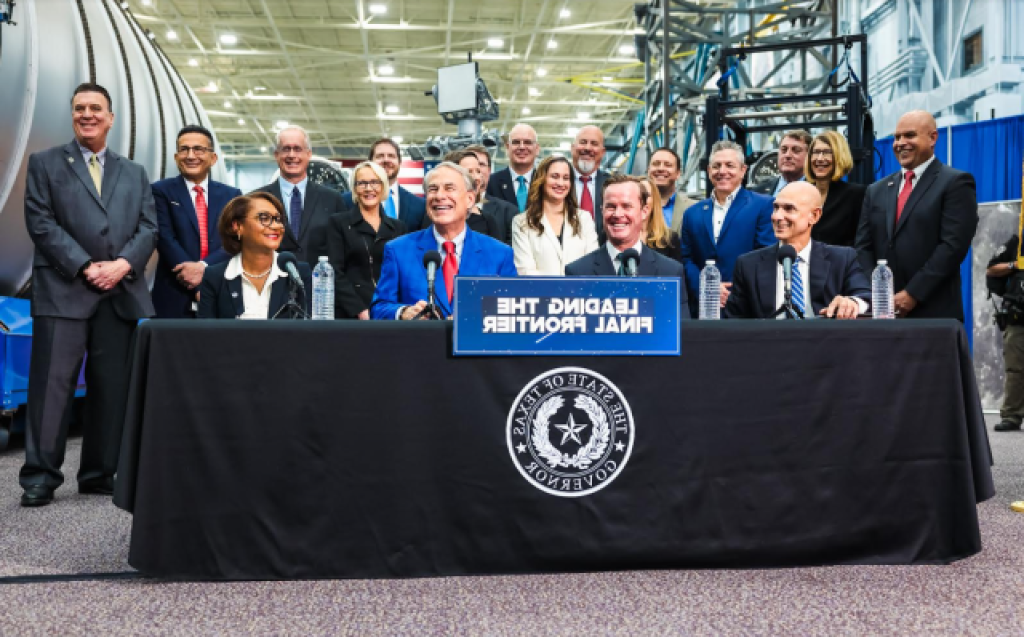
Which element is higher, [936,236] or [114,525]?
[936,236]

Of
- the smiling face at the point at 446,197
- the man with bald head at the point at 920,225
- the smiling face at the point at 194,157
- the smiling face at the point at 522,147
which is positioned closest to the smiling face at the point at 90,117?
the smiling face at the point at 194,157

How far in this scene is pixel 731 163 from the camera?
13.5 ft

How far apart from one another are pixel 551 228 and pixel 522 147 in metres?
1.00

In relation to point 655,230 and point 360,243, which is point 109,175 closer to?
point 360,243

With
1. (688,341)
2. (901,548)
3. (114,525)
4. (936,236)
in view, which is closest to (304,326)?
(688,341)

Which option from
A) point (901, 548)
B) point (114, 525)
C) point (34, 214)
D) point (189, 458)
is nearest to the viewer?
point (189, 458)

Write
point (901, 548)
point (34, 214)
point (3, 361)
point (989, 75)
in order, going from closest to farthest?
point (901, 548) < point (34, 214) < point (3, 361) < point (989, 75)

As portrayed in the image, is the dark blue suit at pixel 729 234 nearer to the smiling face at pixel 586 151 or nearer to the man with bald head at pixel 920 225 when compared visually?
the man with bald head at pixel 920 225

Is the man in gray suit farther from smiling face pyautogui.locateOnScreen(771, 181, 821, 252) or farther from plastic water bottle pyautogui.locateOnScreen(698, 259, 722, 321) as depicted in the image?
smiling face pyautogui.locateOnScreen(771, 181, 821, 252)

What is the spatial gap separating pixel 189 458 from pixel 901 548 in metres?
1.93

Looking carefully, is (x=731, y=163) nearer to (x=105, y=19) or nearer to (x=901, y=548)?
(x=901, y=548)

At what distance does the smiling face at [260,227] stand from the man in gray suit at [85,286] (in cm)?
77

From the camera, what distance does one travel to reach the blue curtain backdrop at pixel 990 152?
9102 mm

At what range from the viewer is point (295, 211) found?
14.1 feet
